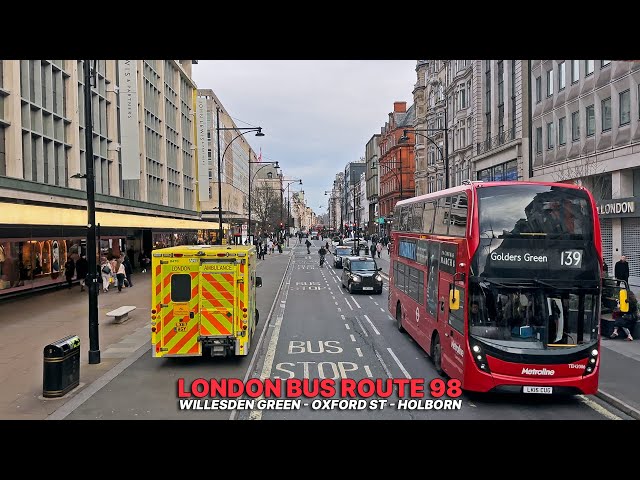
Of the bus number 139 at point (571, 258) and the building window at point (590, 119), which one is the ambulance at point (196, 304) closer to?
the bus number 139 at point (571, 258)

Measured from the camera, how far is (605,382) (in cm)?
1177

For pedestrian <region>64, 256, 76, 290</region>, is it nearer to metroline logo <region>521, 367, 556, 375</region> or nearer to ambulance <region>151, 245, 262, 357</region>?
ambulance <region>151, 245, 262, 357</region>

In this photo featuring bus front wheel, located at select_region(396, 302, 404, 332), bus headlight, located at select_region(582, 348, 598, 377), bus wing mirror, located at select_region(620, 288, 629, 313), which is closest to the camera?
bus headlight, located at select_region(582, 348, 598, 377)

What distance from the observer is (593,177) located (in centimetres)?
2677

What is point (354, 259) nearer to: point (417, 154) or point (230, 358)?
point (230, 358)

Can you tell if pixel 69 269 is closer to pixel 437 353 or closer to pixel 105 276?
pixel 105 276

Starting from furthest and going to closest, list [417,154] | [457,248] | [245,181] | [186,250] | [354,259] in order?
[245,181]
[417,154]
[354,259]
[186,250]
[457,248]

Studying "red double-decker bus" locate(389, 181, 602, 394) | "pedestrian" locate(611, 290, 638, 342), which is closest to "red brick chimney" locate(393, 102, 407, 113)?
"pedestrian" locate(611, 290, 638, 342)

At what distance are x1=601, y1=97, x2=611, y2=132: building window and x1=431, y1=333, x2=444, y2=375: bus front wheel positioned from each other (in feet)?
56.6

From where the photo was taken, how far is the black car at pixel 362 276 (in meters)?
29.9

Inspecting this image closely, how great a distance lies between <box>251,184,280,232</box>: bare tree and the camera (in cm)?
7975

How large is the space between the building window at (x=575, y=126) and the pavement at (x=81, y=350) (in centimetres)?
1510

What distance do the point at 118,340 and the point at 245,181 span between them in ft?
326
